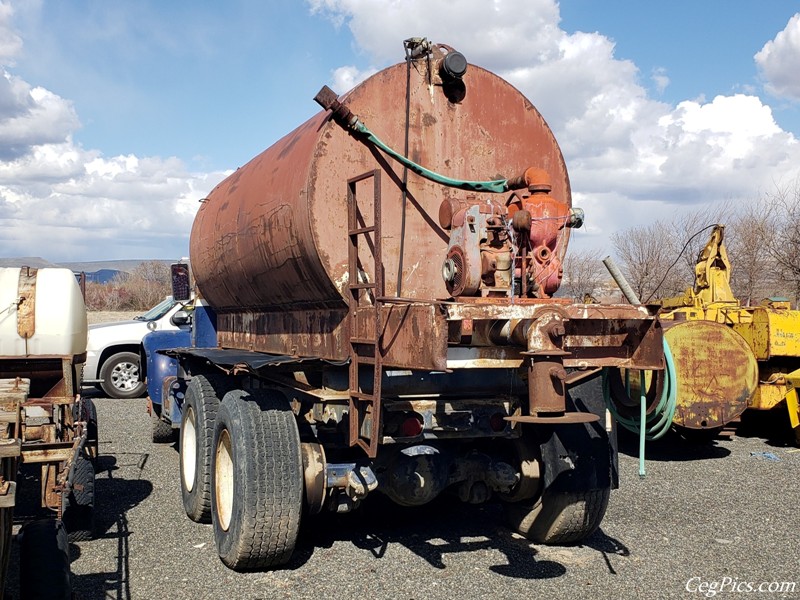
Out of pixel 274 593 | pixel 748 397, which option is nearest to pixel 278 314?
pixel 274 593

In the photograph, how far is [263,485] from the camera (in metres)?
4.86

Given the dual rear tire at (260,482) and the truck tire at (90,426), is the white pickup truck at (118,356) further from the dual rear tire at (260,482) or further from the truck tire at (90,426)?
the dual rear tire at (260,482)

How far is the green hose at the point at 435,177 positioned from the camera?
4.87 m

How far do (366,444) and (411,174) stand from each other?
5.81 ft

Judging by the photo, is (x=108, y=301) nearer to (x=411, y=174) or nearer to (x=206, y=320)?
(x=206, y=320)

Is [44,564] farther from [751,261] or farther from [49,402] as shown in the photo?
[751,261]

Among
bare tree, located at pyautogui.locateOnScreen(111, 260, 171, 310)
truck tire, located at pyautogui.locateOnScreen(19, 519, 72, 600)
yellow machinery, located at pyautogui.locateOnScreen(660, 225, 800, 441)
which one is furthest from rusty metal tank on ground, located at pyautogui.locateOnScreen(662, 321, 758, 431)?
bare tree, located at pyautogui.locateOnScreen(111, 260, 171, 310)

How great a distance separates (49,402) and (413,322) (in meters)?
3.33

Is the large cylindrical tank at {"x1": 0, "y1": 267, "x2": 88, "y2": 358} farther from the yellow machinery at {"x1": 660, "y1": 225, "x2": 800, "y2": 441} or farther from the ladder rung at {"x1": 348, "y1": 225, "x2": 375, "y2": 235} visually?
the yellow machinery at {"x1": 660, "y1": 225, "x2": 800, "y2": 441}

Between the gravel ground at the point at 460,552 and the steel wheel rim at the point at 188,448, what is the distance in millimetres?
277

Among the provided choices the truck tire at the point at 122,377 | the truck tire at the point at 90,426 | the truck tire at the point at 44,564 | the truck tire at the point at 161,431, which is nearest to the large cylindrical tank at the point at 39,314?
the truck tire at the point at 90,426

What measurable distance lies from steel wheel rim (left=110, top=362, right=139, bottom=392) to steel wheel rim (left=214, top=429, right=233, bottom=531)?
30.0ft

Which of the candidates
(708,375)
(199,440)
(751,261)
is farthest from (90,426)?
(751,261)

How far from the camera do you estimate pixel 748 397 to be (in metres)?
8.58
